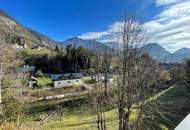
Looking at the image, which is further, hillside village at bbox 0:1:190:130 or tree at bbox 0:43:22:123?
tree at bbox 0:43:22:123

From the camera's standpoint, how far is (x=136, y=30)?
10867 mm

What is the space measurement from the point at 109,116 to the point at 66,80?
40542 mm

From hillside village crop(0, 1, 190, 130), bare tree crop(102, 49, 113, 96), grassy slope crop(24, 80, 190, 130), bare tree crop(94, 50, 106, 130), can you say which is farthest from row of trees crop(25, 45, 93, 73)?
bare tree crop(102, 49, 113, 96)

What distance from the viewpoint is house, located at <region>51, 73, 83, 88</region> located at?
6450 centimetres

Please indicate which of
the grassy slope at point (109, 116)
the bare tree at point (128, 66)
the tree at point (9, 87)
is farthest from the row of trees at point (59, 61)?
the bare tree at point (128, 66)

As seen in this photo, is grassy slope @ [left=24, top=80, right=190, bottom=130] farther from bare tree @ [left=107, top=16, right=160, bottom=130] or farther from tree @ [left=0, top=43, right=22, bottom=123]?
bare tree @ [left=107, top=16, right=160, bottom=130]

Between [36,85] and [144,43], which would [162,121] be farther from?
[36,85]

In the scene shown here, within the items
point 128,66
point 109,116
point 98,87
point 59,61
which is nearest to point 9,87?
point 109,116

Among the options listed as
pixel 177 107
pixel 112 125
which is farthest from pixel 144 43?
pixel 177 107

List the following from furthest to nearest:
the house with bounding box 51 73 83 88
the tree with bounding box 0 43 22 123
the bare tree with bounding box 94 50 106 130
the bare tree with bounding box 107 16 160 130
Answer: the house with bounding box 51 73 83 88 < the tree with bounding box 0 43 22 123 < the bare tree with bounding box 94 50 106 130 < the bare tree with bounding box 107 16 160 130

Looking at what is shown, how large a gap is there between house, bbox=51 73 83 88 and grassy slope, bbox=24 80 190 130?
29.3 m

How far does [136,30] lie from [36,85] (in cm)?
5318

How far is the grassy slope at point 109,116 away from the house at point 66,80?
1155 inches

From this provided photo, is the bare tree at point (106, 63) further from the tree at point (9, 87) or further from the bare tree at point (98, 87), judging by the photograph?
the tree at point (9, 87)
